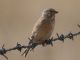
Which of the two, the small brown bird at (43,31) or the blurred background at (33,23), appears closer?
the small brown bird at (43,31)

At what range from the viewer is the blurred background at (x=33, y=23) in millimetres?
11852

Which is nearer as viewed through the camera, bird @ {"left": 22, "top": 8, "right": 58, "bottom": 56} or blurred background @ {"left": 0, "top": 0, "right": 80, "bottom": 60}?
bird @ {"left": 22, "top": 8, "right": 58, "bottom": 56}

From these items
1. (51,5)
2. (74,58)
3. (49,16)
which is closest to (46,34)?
(49,16)

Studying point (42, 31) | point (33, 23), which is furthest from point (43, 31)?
point (33, 23)

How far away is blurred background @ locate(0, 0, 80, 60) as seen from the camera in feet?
38.9

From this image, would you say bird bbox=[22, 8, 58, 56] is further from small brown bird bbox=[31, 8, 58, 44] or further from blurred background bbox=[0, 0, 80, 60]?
blurred background bbox=[0, 0, 80, 60]

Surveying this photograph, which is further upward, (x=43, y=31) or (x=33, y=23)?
(x=43, y=31)

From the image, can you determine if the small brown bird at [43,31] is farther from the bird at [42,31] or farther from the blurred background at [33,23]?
the blurred background at [33,23]

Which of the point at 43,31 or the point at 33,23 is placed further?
the point at 33,23

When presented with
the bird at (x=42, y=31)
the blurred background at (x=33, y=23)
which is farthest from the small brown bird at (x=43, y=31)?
the blurred background at (x=33, y=23)

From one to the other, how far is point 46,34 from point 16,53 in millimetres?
3737

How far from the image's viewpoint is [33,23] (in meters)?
13.1

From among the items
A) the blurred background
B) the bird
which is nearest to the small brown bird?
the bird

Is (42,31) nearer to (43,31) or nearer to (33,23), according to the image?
(43,31)
